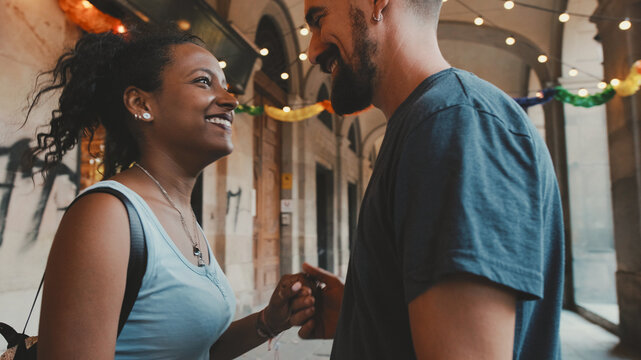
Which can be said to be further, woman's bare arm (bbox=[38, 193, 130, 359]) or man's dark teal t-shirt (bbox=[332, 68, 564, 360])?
woman's bare arm (bbox=[38, 193, 130, 359])

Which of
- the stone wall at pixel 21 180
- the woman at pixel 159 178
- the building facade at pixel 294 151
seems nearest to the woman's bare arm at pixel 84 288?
the woman at pixel 159 178

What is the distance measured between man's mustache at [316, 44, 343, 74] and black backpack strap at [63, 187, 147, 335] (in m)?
0.68

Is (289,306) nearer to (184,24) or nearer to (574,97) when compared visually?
(184,24)

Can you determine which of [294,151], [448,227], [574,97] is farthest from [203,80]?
[294,151]

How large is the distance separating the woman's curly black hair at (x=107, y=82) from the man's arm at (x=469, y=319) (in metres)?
1.33

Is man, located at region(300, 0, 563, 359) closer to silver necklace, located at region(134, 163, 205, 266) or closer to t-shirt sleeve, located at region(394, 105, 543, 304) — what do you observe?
t-shirt sleeve, located at region(394, 105, 543, 304)

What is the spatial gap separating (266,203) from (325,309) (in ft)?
28.4

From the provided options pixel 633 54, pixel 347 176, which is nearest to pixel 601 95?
pixel 633 54

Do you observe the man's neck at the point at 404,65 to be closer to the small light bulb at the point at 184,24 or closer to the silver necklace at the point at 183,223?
the silver necklace at the point at 183,223

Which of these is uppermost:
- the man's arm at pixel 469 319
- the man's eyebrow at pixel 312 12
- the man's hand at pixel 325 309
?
the man's eyebrow at pixel 312 12

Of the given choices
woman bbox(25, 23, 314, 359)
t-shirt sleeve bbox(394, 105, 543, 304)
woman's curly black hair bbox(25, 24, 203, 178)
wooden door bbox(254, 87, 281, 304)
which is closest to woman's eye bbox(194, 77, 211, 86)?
woman bbox(25, 23, 314, 359)

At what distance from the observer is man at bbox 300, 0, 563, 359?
719 mm

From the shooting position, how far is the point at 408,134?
33.2 inches

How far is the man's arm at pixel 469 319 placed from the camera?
2.35 feet
